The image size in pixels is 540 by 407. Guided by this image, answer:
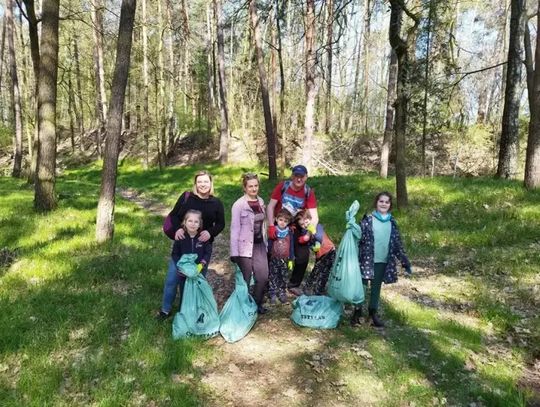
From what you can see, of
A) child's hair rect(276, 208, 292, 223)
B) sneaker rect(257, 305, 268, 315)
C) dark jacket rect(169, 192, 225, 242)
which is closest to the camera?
dark jacket rect(169, 192, 225, 242)

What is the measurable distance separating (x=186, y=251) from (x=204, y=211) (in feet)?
1.97

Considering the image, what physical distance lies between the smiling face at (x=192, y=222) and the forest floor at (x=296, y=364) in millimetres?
1491

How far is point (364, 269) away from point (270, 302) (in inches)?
70.1

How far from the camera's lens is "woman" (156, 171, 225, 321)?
19.1 ft

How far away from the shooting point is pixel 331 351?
544cm

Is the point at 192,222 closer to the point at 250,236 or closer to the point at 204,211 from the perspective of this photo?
the point at 204,211

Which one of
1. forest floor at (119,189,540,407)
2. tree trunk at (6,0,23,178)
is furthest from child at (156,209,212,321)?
tree trunk at (6,0,23,178)

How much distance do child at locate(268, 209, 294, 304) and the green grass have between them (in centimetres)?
130

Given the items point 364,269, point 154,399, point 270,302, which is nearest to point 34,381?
point 154,399

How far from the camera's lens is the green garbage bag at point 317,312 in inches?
236

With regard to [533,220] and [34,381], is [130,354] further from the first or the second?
[533,220]

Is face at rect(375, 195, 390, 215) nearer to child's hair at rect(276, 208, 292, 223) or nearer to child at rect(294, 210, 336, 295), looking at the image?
child at rect(294, 210, 336, 295)

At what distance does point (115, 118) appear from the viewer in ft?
29.4

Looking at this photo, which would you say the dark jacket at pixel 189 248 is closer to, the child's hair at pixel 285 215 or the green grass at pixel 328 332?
the green grass at pixel 328 332
